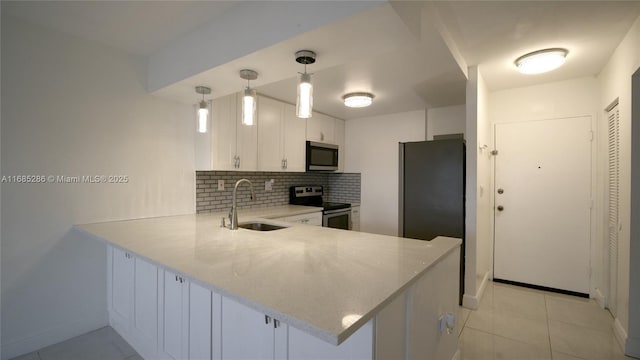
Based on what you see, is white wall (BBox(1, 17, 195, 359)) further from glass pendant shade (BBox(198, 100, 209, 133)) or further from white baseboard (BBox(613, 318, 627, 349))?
white baseboard (BBox(613, 318, 627, 349))

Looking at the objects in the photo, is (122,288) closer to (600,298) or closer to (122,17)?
(122,17)

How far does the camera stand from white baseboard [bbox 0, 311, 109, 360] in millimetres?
1939

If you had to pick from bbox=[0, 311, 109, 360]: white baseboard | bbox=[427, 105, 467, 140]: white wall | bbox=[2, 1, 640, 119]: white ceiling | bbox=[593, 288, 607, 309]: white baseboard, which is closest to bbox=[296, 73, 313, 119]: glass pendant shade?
bbox=[2, 1, 640, 119]: white ceiling

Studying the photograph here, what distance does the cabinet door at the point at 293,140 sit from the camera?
11.6 ft

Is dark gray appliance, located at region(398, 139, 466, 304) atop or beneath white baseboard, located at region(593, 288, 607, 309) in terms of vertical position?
atop

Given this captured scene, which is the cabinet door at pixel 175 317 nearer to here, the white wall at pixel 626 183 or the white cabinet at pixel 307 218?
the white cabinet at pixel 307 218

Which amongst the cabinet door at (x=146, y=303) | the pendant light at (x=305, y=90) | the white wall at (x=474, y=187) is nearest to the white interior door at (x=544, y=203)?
the white wall at (x=474, y=187)

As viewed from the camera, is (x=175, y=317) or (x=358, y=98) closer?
(x=175, y=317)

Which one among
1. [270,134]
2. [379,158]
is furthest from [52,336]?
[379,158]

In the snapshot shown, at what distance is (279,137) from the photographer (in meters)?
3.43

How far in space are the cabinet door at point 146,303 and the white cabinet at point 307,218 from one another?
1.36 meters

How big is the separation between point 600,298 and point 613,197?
102 cm

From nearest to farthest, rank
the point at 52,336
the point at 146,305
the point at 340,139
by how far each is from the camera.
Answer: the point at 146,305 → the point at 52,336 → the point at 340,139

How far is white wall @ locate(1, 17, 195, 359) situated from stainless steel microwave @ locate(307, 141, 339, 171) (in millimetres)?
1741
